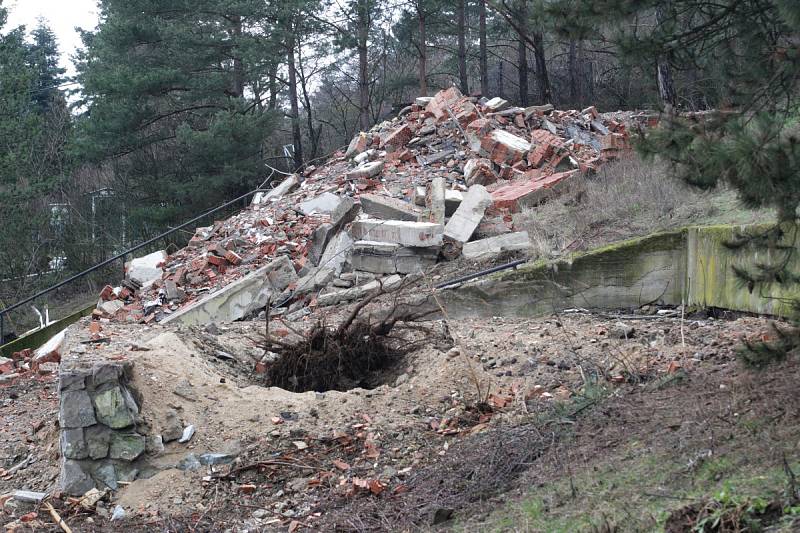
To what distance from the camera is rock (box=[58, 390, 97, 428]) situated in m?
5.16

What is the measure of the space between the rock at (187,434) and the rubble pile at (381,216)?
10.1 ft

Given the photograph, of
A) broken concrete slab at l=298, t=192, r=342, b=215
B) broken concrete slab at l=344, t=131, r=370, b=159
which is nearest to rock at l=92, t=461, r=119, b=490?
broken concrete slab at l=298, t=192, r=342, b=215

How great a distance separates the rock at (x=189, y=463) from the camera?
522 centimetres

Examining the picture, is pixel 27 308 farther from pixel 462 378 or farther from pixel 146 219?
pixel 462 378

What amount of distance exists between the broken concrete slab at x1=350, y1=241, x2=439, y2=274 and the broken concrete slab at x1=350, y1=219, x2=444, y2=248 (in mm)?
103

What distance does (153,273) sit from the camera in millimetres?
13000

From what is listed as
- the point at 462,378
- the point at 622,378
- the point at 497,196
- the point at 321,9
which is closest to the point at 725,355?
the point at 622,378

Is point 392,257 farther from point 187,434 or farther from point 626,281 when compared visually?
point 187,434

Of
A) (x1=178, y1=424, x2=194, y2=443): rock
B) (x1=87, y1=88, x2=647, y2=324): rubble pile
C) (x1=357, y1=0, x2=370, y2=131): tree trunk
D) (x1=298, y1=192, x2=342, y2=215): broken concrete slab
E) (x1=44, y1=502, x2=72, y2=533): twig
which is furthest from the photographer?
(x1=357, y1=0, x2=370, y2=131): tree trunk

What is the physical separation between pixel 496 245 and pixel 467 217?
3.46ft

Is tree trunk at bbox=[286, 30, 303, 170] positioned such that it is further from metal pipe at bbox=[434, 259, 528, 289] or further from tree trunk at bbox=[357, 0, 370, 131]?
metal pipe at bbox=[434, 259, 528, 289]

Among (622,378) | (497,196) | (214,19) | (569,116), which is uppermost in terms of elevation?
(214,19)

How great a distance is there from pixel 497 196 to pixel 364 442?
7429 mm

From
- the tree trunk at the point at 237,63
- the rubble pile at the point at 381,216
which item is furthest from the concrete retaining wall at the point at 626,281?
the tree trunk at the point at 237,63
